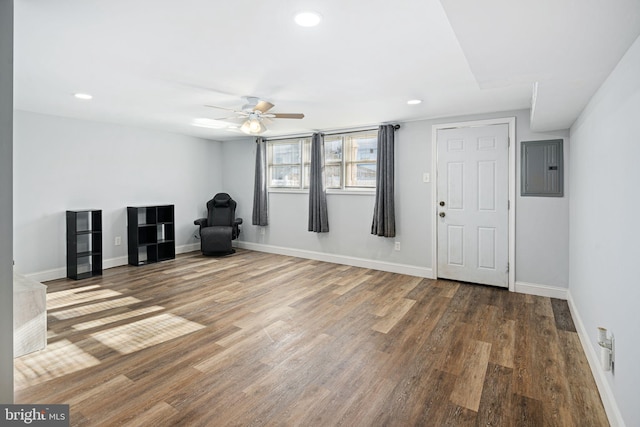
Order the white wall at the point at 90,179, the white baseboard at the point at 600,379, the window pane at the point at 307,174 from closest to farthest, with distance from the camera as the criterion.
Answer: the white baseboard at the point at 600,379 < the white wall at the point at 90,179 < the window pane at the point at 307,174

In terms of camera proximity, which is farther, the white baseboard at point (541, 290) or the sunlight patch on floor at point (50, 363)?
the white baseboard at point (541, 290)

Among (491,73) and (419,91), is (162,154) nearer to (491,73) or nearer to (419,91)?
(419,91)

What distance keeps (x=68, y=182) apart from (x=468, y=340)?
5.48 meters

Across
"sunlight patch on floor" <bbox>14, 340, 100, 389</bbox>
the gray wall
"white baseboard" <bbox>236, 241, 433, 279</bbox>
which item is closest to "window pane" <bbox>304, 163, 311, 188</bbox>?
"white baseboard" <bbox>236, 241, 433, 279</bbox>

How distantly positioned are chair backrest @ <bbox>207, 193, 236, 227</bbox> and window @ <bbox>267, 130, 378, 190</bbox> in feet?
3.07

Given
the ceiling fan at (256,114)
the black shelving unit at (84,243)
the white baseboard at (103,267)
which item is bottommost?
the white baseboard at (103,267)

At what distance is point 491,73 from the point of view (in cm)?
185

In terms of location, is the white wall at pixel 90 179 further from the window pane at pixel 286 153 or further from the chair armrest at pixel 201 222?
the window pane at pixel 286 153

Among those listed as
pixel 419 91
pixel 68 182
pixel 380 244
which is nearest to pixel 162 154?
pixel 68 182

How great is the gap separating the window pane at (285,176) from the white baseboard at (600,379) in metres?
4.50

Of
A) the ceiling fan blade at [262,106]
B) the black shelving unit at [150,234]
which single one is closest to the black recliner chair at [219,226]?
the black shelving unit at [150,234]

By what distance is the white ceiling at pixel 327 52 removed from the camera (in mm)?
1367

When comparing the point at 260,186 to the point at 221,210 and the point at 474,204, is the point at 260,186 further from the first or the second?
the point at 474,204

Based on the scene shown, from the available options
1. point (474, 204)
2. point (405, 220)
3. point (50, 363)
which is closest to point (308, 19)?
point (50, 363)
